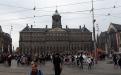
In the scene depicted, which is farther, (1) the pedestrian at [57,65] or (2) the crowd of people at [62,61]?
(1) the pedestrian at [57,65]

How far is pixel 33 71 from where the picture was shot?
13.4 m

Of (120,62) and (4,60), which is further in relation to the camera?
(4,60)

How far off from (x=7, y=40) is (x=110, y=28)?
2442 inches

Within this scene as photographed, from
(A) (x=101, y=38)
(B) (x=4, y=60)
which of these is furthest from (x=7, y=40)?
(B) (x=4, y=60)

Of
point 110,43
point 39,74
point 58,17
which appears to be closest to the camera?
point 39,74

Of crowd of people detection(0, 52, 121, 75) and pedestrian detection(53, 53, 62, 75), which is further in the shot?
pedestrian detection(53, 53, 62, 75)

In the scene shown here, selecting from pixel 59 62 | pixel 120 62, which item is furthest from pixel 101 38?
pixel 59 62

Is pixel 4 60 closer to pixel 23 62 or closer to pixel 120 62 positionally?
pixel 23 62

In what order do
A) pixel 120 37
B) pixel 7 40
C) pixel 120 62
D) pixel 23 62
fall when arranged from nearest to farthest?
pixel 120 62 → pixel 23 62 → pixel 120 37 → pixel 7 40

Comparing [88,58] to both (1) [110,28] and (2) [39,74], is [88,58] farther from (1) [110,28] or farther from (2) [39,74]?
(1) [110,28]

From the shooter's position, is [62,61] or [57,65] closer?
[57,65]

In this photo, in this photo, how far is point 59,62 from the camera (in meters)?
20.4

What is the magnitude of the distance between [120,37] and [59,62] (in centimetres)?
8638

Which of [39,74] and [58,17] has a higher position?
[58,17]
